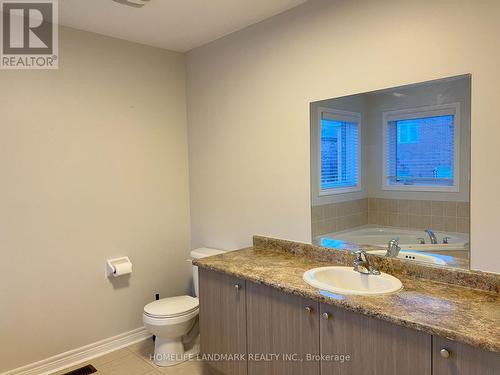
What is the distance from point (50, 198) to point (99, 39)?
4.26 ft

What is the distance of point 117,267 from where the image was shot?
2.92 m

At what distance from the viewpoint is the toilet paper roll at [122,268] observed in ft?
9.55

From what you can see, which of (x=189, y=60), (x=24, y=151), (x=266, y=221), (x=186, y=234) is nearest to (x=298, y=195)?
(x=266, y=221)

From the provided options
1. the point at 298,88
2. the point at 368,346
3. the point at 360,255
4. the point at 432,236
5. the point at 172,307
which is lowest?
the point at 172,307

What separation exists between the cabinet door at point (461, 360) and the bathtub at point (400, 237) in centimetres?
61

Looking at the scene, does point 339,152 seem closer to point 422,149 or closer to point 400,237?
point 422,149

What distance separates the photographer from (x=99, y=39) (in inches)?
113

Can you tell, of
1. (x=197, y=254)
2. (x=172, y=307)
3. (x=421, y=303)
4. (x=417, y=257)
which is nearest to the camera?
(x=421, y=303)

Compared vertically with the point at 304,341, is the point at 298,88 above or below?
above

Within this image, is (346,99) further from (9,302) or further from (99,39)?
(9,302)

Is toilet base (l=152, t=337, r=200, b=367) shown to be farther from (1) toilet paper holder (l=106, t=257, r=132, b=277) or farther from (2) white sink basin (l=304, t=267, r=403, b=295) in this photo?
(2) white sink basin (l=304, t=267, r=403, b=295)

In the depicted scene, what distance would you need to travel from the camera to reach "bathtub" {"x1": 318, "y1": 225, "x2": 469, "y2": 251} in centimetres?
186

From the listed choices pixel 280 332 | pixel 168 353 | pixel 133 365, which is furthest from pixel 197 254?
pixel 280 332

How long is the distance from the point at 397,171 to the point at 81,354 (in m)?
2.67
